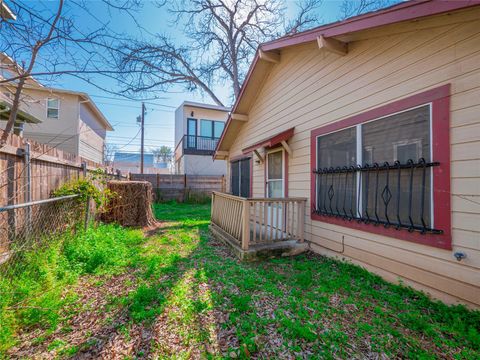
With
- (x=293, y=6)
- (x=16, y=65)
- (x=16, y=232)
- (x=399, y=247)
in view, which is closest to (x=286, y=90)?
(x=399, y=247)

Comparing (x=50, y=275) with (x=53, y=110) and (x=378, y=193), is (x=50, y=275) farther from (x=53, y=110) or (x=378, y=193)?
(x=53, y=110)

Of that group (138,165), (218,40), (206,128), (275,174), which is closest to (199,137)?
(206,128)

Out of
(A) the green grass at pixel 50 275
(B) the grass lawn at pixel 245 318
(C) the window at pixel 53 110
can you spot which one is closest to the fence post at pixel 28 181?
(A) the green grass at pixel 50 275

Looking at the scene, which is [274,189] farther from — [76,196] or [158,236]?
[76,196]

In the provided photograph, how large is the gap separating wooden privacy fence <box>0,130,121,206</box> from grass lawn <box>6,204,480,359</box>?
126 cm

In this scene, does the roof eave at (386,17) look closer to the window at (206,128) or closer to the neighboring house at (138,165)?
the window at (206,128)

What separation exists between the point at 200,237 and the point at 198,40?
9.47 metres

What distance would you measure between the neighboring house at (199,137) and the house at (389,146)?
1139 cm

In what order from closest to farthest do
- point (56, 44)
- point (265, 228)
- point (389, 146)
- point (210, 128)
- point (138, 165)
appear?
point (56, 44), point (389, 146), point (265, 228), point (210, 128), point (138, 165)

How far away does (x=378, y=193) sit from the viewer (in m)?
3.13

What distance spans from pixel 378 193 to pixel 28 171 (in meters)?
4.89

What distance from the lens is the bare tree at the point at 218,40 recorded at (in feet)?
33.0

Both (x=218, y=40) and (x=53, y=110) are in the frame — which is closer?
(x=218, y=40)

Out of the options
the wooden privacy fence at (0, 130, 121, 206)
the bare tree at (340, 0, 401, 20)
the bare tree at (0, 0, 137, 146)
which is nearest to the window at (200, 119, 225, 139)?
the bare tree at (340, 0, 401, 20)
